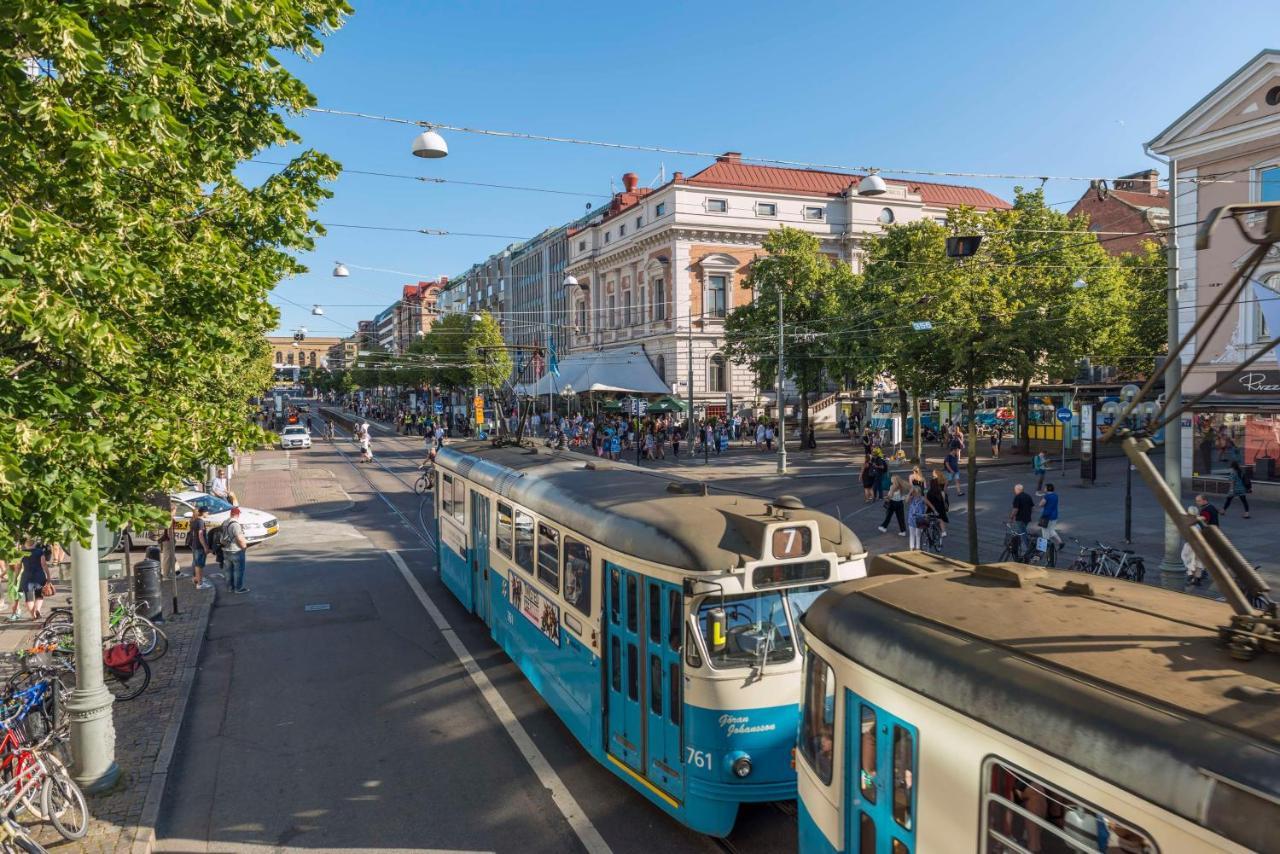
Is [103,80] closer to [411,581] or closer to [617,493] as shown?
[617,493]

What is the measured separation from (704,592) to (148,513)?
15.3ft

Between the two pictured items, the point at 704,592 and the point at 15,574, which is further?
the point at 15,574

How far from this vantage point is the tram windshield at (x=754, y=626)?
6590mm

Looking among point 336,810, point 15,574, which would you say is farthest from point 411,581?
point 336,810

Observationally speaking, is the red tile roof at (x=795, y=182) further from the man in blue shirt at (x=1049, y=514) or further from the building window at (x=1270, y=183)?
the man in blue shirt at (x=1049, y=514)

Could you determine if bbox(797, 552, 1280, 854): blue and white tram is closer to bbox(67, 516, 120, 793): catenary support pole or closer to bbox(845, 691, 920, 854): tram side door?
bbox(845, 691, 920, 854): tram side door

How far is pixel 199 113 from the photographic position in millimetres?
8445

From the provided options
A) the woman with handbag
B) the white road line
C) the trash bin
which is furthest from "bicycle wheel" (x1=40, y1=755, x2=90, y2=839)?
the woman with handbag

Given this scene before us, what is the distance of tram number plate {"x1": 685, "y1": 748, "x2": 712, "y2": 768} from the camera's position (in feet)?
21.4

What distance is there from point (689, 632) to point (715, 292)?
172ft

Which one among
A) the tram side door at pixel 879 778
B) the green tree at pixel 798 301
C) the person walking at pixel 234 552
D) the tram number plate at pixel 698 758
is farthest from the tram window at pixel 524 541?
the green tree at pixel 798 301

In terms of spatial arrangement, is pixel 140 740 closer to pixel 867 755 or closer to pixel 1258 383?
pixel 867 755

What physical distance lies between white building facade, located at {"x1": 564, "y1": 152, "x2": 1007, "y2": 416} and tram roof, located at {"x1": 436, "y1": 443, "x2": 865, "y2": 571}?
44329 mm

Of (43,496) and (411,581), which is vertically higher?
(43,496)
